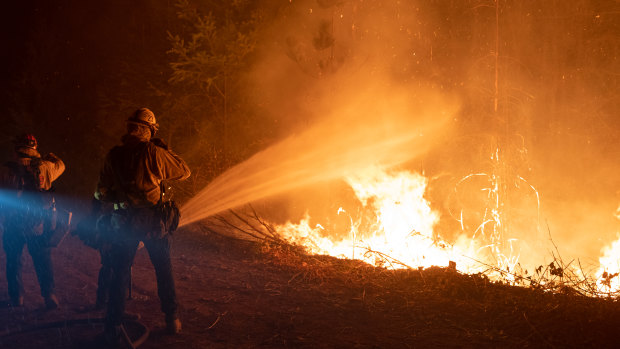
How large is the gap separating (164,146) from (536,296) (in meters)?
4.58

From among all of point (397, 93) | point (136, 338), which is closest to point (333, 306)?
point (136, 338)

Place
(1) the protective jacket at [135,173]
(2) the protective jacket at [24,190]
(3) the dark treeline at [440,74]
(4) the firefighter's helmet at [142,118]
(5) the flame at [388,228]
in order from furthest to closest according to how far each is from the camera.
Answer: (3) the dark treeline at [440,74]
(5) the flame at [388,228]
(2) the protective jacket at [24,190]
(4) the firefighter's helmet at [142,118]
(1) the protective jacket at [135,173]

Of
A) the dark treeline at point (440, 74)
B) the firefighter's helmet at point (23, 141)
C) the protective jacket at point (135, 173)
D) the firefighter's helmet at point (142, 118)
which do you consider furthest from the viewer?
the dark treeline at point (440, 74)

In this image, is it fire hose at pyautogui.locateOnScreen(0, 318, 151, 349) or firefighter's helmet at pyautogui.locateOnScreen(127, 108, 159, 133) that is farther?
firefighter's helmet at pyautogui.locateOnScreen(127, 108, 159, 133)

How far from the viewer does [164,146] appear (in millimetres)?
4855

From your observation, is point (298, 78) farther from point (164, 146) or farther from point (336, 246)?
point (164, 146)

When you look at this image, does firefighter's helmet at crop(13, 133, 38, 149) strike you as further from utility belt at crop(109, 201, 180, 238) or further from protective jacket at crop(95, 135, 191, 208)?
utility belt at crop(109, 201, 180, 238)

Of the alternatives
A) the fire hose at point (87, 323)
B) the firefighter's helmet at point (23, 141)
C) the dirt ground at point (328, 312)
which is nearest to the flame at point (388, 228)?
the dirt ground at point (328, 312)

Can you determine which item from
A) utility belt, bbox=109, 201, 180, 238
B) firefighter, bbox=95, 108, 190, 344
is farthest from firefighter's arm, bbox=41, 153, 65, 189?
utility belt, bbox=109, 201, 180, 238

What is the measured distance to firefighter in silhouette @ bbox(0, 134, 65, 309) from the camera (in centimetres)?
579

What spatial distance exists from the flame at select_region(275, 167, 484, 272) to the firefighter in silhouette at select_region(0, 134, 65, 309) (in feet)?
14.4

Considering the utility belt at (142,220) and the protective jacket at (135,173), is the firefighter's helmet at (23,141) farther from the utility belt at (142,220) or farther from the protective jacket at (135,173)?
the utility belt at (142,220)

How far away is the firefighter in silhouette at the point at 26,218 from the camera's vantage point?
5785 mm

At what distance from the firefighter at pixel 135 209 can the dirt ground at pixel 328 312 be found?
0.50 m
